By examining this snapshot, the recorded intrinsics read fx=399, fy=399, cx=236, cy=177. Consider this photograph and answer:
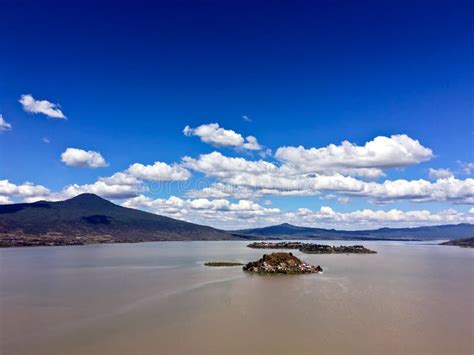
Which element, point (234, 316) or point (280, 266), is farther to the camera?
point (280, 266)

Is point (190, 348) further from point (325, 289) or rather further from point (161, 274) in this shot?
point (161, 274)

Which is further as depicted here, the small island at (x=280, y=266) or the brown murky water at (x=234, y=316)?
the small island at (x=280, y=266)

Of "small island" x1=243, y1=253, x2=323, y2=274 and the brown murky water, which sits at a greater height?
"small island" x1=243, y1=253, x2=323, y2=274

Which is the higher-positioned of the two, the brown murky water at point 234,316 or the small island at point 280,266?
the small island at point 280,266

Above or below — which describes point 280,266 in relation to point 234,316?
above

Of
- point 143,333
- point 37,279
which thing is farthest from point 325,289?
point 37,279

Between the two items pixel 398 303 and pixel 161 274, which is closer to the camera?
pixel 398 303

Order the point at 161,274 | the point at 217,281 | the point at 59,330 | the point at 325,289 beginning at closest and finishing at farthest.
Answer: the point at 59,330
the point at 325,289
the point at 217,281
the point at 161,274

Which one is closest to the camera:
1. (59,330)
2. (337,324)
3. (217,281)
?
(59,330)
